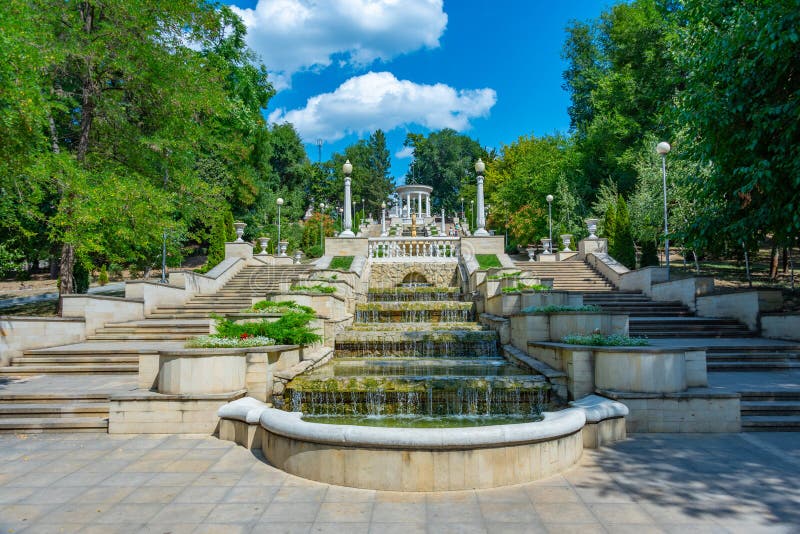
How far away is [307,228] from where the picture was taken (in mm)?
48562

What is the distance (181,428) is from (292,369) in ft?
7.50

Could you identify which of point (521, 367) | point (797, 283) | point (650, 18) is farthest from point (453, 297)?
point (650, 18)

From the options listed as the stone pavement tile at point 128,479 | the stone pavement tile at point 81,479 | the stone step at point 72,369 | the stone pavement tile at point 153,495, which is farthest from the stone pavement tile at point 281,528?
the stone step at point 72,369

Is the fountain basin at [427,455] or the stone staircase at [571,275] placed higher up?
the stone staircase at [571,275]

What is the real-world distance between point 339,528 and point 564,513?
211cm

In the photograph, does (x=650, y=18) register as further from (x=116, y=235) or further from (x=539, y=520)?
(x=539, y=520)

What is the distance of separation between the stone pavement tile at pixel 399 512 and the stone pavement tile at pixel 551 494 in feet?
3.84

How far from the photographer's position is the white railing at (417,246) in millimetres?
22156

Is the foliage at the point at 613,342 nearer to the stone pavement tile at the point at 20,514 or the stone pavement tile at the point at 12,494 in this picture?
the stone pavement tile at the point at 20,514

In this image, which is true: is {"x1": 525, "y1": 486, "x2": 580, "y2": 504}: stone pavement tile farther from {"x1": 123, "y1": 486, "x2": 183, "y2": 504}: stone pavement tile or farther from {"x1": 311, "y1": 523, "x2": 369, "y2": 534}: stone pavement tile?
{"x1": 123, "y1": 486, "x2": 183, "y2": 504}: stone pavement tile

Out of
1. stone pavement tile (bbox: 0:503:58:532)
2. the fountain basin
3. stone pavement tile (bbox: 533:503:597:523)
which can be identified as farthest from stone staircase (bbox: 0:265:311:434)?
stone pavement tile (bbox: 533:503:597:523)

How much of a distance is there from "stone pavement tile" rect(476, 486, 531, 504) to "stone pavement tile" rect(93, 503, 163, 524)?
10.6 ft

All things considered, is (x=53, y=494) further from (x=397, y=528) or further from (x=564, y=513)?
(x=564, y=513)

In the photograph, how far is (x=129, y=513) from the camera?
4.50 metres
